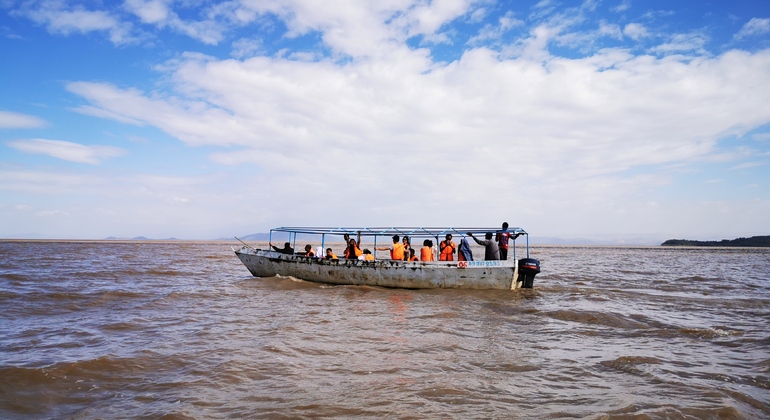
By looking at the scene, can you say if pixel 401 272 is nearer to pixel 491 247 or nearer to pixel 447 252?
pixel 447 252

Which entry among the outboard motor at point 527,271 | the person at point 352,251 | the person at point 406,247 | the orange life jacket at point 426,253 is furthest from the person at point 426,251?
the outboard motor at point 527,271

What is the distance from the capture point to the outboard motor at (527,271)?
55.8 feet

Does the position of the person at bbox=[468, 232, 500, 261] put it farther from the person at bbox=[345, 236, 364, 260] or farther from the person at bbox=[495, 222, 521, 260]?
the person at bbox=[345, 236, 364, 260]

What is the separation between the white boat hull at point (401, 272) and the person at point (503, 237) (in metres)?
1.22

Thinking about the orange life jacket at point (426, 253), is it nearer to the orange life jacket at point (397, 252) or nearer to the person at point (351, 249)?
the orange life jacket at point (397, 252)

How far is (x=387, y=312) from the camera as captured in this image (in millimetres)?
13312

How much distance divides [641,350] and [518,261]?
8.07m

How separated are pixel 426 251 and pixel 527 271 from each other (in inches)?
152

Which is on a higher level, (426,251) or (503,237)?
(503,237)

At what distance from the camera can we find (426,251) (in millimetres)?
18125

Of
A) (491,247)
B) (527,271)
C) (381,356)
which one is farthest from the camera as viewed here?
(491,247)

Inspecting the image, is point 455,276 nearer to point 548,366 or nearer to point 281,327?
point 281,327

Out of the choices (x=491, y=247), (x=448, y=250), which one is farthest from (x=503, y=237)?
(x=448, y=250)

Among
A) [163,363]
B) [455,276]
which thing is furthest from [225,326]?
[455,276]
